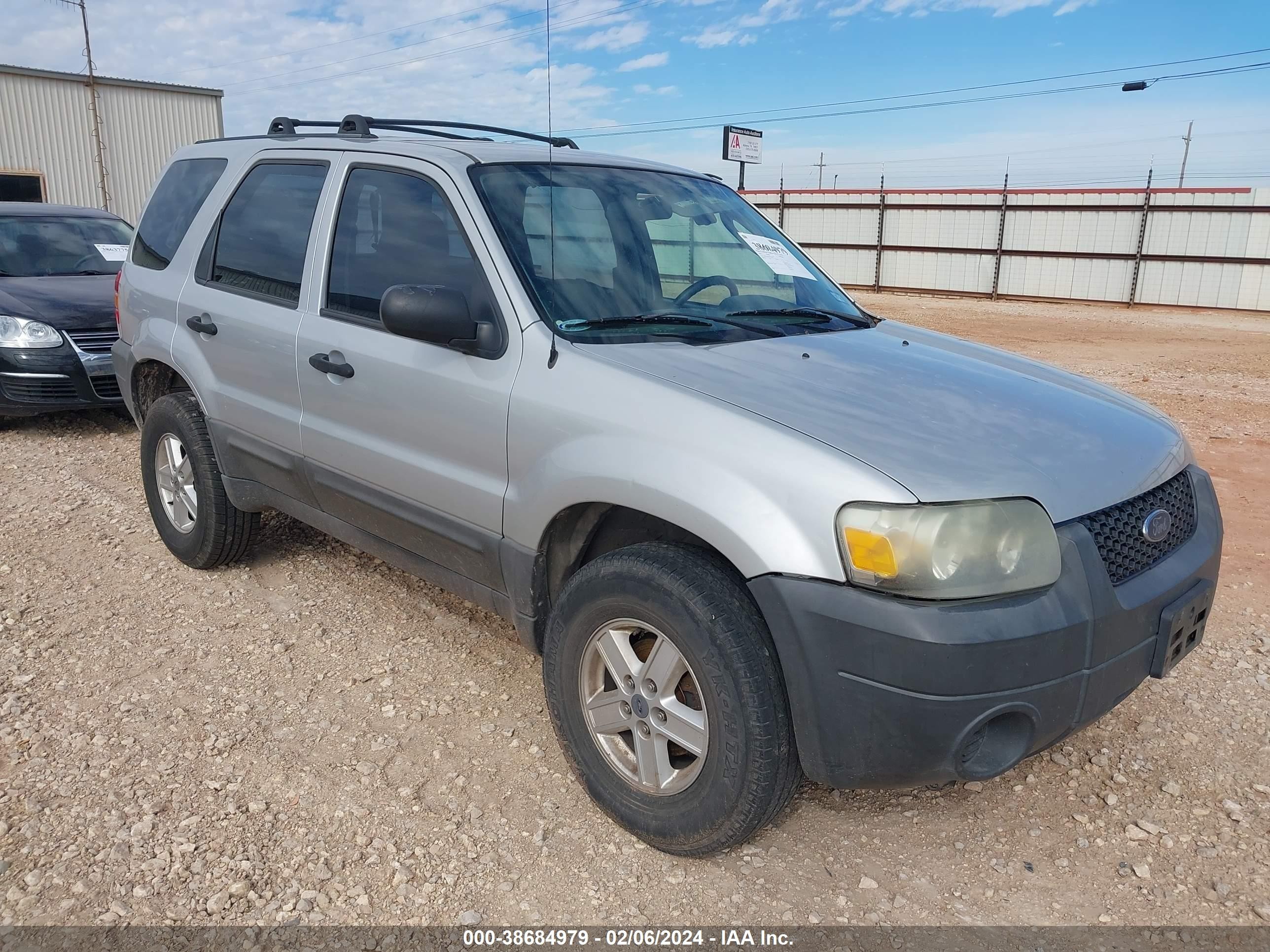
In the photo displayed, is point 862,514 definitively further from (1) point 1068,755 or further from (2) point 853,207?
(2) point 853,207

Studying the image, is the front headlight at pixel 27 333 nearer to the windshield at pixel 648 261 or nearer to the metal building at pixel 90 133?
the windshield at pixel 648 261

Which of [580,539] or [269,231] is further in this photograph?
[269,231]

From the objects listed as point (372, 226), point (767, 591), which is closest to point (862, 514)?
point (767, 591)

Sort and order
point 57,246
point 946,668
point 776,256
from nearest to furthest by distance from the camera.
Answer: point 946,668, point 776,256, point 57,246

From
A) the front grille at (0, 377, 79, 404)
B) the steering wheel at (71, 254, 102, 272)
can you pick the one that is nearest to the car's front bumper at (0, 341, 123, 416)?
the front grille at (0, 377, 79, 404)

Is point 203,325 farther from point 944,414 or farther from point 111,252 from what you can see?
point 111,252

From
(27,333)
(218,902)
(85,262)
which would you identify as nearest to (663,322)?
(218,902)

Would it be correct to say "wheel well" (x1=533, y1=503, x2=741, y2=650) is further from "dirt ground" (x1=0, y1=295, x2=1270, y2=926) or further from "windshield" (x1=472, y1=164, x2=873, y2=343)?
"dirt ground" (x1=0, y1=295, x2=1270, y2=926)

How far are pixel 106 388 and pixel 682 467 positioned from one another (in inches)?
246

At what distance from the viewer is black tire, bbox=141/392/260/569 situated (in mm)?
4102

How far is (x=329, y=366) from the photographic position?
3.26 metres

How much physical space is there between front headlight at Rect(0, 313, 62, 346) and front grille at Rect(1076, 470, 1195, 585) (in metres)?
7.06

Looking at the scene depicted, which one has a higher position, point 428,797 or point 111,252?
point 111,252

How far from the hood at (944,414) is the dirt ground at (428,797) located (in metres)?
1.02
